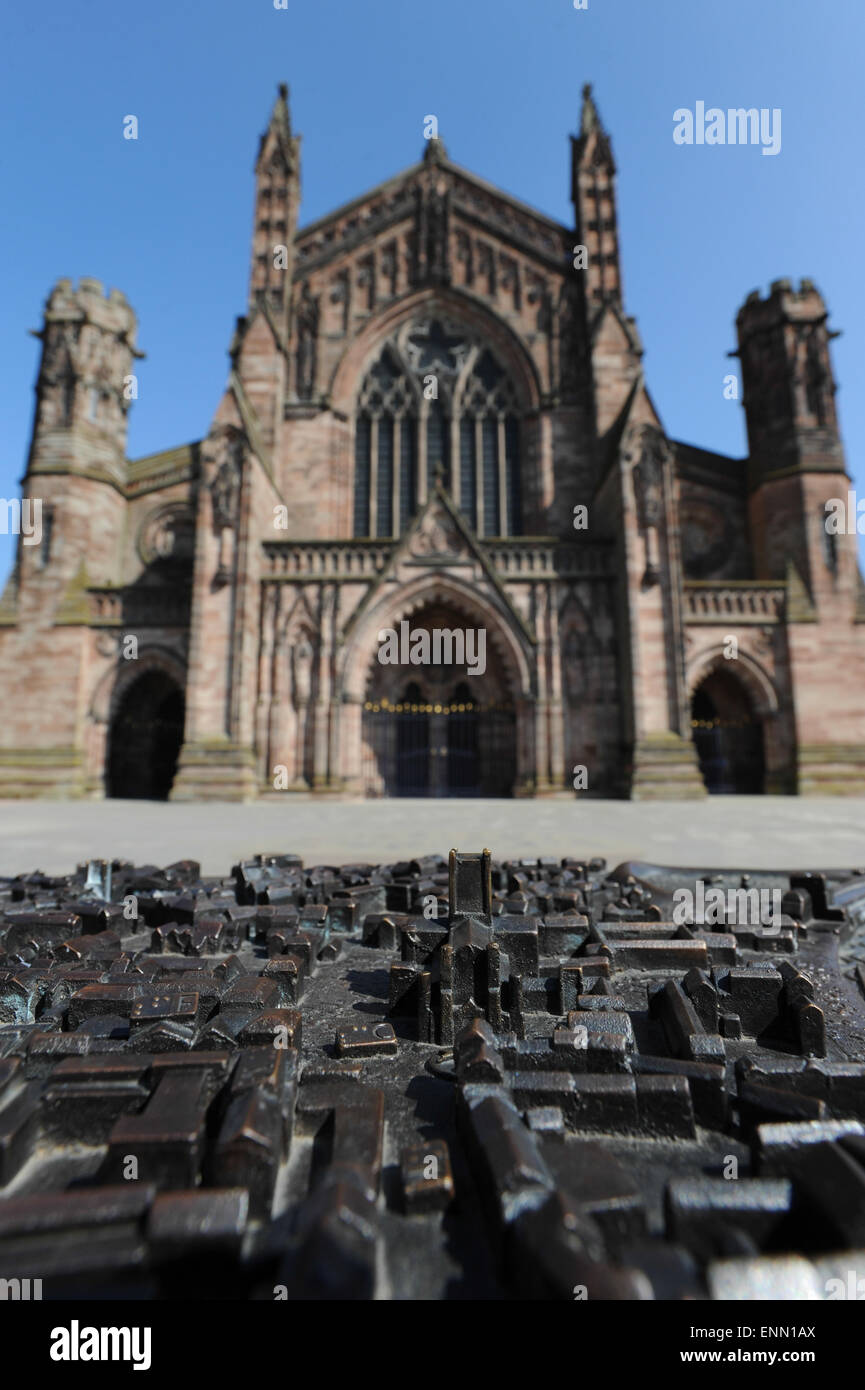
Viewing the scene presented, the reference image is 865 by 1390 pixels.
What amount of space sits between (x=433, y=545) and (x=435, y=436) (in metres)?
5.80

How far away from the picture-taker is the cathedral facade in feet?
53.5

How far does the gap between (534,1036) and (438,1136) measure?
0.72 meters

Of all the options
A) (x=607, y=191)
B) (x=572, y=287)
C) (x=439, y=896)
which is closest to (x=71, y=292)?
(x=572, y=287)

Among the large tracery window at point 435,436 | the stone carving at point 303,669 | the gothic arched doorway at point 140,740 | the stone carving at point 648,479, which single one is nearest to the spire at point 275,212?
the large tracery window at point 435,436

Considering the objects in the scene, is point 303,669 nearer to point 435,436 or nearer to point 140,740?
point 140,740

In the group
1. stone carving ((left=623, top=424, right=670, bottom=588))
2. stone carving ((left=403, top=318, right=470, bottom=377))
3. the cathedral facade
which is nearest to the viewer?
the cathedral facade

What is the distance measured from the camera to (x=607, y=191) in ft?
69.5

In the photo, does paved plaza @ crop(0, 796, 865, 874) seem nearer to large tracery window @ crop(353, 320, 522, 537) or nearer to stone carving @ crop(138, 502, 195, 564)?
stone carving @ crop(138, 502, 195, 564)

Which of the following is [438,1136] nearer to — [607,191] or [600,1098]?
[600,1098]

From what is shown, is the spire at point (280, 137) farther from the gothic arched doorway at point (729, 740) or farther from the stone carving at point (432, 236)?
the gothic arched doorway at point (729, 740)

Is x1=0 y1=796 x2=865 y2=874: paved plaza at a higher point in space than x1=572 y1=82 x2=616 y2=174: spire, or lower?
lower

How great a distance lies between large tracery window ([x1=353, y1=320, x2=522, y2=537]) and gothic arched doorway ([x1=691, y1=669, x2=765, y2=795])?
25.2 feet

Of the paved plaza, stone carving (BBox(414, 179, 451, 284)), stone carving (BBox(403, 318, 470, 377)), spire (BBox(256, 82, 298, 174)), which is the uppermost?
spire (BBox(256, 82, 298, 174))

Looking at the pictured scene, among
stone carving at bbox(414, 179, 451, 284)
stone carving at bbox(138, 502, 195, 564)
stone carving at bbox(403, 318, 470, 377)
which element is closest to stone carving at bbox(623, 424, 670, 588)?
stone carving at bbox(403, 318, 470, 377)
